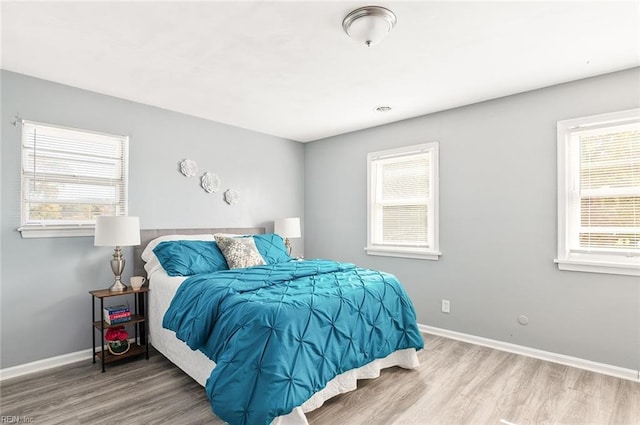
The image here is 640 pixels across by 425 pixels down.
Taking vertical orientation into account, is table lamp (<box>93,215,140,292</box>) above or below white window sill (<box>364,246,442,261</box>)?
above

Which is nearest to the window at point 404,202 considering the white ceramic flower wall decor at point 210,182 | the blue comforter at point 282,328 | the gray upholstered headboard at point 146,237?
the blue comforter at point 282,328

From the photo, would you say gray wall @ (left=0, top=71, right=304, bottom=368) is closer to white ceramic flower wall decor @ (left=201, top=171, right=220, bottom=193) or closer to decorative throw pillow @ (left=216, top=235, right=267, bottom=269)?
white ceramic flower wall decor @ (left=201, top=171, right=220, bottom=193)

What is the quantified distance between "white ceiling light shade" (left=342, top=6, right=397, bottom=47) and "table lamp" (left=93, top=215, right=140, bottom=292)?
237cm

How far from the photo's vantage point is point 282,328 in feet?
6.53

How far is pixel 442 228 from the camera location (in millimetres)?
3848

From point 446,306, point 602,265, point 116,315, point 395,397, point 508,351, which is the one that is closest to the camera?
point 395,397

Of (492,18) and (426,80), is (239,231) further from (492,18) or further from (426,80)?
(492,18)

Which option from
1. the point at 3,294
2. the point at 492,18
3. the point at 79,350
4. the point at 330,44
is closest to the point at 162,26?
the point at 330,44

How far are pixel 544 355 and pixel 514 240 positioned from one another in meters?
1.05

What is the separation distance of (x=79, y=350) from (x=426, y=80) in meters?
3.91

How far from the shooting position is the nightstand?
2.93m

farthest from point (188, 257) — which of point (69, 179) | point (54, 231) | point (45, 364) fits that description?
point (45, 364)

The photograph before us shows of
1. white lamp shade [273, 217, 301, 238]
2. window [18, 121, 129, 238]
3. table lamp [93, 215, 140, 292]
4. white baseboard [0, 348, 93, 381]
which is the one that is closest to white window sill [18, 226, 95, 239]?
window [18, 121, 129, 238]

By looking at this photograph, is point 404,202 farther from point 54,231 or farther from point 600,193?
point 54,231
